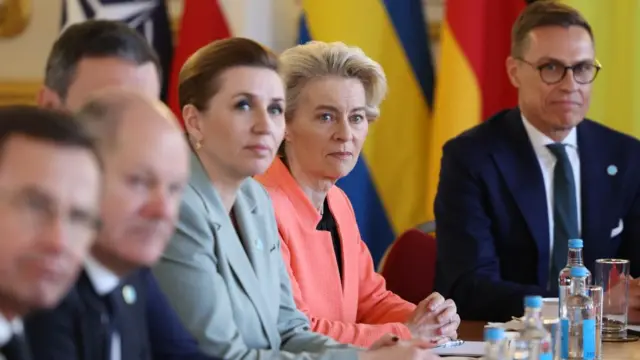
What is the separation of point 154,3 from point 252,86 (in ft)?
5.96

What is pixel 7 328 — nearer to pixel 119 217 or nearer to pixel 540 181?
pixel 119 217

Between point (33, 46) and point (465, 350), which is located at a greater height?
point (33, 46)

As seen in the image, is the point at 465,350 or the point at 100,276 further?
the point at 465,350

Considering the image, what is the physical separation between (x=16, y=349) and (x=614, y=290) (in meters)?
1.66

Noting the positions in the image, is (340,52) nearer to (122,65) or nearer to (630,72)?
(122,65)

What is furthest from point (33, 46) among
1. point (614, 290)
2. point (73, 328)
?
point (73, 328)

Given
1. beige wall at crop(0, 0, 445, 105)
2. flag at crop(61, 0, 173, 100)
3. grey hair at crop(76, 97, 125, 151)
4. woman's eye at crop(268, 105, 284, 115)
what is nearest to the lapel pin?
grey hair at crop(76, 97, 125, 151)

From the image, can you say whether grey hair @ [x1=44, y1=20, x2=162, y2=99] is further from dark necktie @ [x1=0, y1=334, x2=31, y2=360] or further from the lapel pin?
dark necktie @ [x1=0, y1=334, x2=31, y2=360]

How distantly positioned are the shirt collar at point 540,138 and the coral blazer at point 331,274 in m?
0.64

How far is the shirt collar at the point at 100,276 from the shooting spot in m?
1.23

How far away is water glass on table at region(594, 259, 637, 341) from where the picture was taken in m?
2.42

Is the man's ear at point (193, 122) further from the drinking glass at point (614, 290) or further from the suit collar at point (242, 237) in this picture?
the drinking glass at point (614, 290)

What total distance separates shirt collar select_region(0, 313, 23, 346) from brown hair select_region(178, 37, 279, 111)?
901mm

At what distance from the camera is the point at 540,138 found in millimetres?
3020
